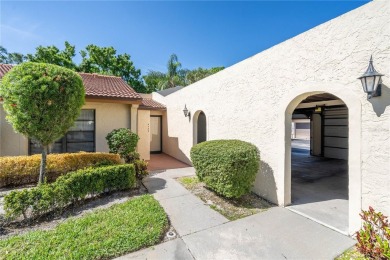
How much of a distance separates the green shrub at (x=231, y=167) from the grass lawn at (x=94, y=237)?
1.84m

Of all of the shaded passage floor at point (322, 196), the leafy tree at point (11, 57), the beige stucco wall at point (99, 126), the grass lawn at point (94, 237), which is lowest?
the shaded passage floor at point (322, 196)

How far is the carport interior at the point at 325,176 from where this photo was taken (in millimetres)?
4773

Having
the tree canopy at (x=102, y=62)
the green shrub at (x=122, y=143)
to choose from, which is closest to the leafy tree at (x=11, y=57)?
the tree canopy at (x=102, y=62)

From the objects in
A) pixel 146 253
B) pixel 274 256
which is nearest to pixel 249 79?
pixel 274 256

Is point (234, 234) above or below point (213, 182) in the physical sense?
below

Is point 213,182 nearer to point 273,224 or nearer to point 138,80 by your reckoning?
point 273,224

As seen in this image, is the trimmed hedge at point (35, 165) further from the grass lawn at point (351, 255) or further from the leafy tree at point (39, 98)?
the grass lawn at point (351, 255)

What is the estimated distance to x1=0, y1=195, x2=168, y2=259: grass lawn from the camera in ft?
10.6

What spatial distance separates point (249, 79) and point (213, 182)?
3.79 meters

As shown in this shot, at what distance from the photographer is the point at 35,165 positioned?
21.3 feet

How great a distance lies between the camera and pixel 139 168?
23.0 feet

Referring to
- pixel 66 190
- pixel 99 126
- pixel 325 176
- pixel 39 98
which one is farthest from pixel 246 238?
pixel 99 126

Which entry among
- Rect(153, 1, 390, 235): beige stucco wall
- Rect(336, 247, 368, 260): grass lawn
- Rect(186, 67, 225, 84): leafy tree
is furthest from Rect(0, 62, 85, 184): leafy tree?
Rect(186, 67, 225, 84): leafy tree

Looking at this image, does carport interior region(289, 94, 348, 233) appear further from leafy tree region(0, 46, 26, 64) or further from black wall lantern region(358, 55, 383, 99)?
leafy tree region(0, 46, 26, 64)
